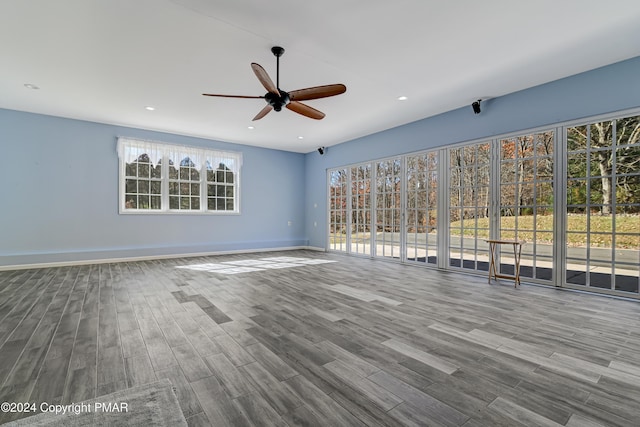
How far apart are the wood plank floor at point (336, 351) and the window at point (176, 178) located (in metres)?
2.86

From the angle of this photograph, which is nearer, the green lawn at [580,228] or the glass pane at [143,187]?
the green lawn at [580,228]

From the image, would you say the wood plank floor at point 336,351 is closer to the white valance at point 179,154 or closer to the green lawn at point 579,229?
the green lawn at point 579,229

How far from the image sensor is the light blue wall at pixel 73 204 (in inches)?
214

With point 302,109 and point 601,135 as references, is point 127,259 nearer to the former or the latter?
point 302,109

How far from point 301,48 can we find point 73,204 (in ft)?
18.7

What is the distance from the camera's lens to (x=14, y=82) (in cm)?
430

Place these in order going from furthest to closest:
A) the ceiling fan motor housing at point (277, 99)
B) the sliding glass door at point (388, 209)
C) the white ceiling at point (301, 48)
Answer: the sliding glass door at point (388, 209)
the ceiling fan motor housing at point (277, 99)
the white ceiling at point (301, 48)

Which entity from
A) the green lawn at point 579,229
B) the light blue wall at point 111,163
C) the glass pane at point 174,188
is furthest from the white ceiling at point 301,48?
the glass pane at point 174,188

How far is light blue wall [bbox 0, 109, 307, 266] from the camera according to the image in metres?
5.45

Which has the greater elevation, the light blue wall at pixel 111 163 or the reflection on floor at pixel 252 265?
the light blue wall at pixel 111 163

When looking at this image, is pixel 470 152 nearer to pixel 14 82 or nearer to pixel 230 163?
pixel 230 163

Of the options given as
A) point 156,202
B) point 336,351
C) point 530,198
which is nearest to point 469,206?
point 530,198

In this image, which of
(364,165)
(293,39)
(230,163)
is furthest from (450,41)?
(230,163)

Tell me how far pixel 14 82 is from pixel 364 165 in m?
6.45
